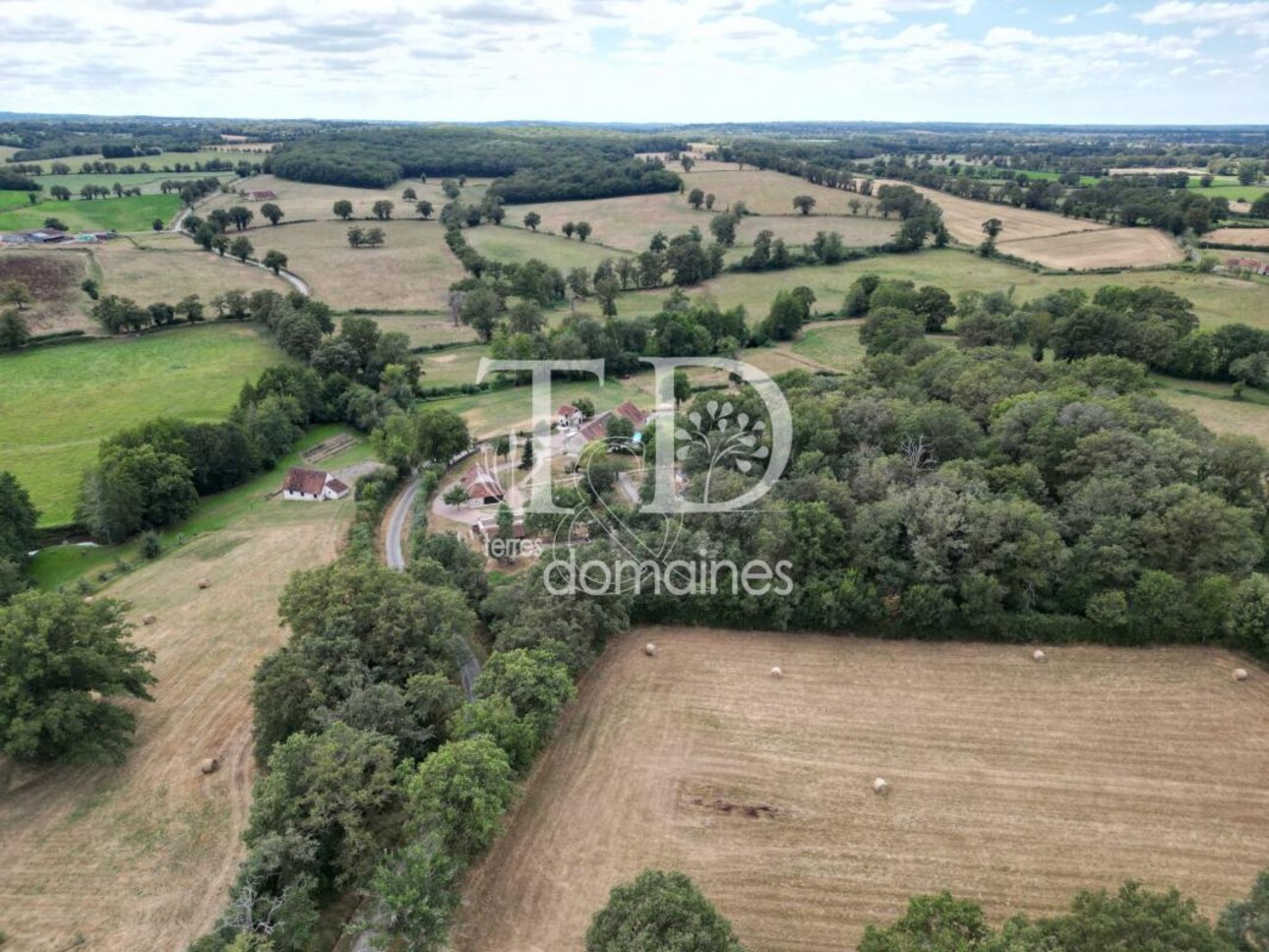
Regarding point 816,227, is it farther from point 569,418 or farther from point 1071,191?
point 569,418

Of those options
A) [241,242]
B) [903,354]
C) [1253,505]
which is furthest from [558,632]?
[241,242]

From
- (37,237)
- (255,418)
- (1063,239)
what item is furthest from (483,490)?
(1063,239)

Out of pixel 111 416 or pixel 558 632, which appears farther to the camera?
pixel 111 416

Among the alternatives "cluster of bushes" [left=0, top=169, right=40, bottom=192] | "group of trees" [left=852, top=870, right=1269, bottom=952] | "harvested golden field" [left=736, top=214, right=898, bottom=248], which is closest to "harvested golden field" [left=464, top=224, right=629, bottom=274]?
"harvested golden field" [left=736, top=214, right=898, bottom=248]

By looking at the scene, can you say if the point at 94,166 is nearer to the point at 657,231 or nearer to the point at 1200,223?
the point at 657,231

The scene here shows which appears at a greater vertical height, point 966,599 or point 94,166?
point 94,166

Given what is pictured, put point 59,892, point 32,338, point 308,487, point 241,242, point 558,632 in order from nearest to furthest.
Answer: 1. point 59,892
2. point 558,632
3. point 308,487
4. point 32,338
5. point 241,242

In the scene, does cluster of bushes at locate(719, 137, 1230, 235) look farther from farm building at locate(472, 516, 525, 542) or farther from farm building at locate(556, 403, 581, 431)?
farm building at locate(472, 516, 525, 542)

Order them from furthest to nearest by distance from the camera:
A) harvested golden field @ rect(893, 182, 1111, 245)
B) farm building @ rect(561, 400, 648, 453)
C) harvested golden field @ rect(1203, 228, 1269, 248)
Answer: harvested golden field @ rect(893, 182, 1111, 245) → harvested golden field @ rect(1203, 228, 1269, 248) → farm building @ rect(561, 400, 648, 453)
